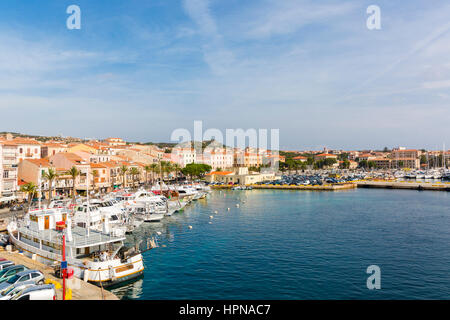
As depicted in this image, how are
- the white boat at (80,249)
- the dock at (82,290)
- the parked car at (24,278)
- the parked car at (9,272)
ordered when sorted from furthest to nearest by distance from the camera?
1. the white boat at (80,249)
2. the parked car at (9,272)
3. the parked car at (24,278)
4. the dock at (82,290)

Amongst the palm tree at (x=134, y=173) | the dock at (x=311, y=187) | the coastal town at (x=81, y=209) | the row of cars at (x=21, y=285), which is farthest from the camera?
the dock at (x=311, y=187)

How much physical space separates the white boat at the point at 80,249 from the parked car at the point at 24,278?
322 cm

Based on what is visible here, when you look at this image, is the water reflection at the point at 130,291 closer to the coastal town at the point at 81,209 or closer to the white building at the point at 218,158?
the coastal town at the point at 81,209

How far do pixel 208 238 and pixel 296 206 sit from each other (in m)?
28.8

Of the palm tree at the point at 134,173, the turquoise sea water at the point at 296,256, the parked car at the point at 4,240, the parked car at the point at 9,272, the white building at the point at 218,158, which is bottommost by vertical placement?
the turquoise sea water at the point at 296,256

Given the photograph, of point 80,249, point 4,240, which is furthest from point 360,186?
point 4,240

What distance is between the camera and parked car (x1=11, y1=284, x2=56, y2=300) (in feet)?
48.1

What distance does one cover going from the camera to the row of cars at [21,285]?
14.9m

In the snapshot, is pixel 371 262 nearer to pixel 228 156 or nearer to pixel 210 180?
pixel 210 180

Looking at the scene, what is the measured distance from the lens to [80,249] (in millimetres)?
23547

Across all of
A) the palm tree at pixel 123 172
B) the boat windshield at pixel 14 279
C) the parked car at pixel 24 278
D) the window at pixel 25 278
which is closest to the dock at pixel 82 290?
the parked car at pixel 24 278

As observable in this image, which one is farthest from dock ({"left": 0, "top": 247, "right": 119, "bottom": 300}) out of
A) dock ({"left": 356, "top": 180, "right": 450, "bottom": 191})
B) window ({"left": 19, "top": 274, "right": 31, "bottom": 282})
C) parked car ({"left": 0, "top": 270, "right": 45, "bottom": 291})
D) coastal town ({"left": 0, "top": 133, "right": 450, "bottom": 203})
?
dock ({"left": 356, "top": 180, "right": 450, "bottom": 191})

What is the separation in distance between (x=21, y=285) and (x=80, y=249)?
7.07 metres
